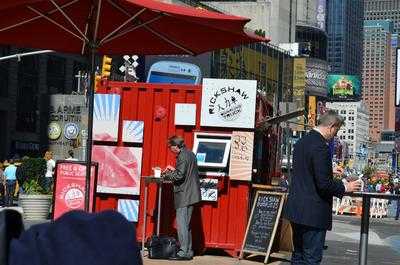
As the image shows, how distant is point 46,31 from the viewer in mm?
8117

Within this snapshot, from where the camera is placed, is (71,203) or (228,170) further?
(228,170)

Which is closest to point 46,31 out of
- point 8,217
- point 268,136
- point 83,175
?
point 83,175

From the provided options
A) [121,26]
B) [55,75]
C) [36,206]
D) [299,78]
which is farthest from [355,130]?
[121,26]

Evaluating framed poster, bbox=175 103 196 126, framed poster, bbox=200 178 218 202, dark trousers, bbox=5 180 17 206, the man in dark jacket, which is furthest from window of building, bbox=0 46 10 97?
the man in dark jacket

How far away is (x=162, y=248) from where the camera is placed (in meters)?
9.87

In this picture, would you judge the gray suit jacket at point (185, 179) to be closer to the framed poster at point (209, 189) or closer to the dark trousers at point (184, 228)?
the dark trousers at point (184, 228)

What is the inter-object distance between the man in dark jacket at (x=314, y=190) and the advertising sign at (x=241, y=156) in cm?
390

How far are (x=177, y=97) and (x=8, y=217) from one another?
8848 mm

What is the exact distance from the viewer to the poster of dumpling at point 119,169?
424 inches

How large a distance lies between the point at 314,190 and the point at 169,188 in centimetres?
463

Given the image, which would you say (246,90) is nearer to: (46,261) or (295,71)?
(46,261)

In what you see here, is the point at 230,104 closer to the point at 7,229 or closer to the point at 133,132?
the point at 133,132

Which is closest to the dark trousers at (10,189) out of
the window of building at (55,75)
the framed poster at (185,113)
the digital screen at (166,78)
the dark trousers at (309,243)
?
the digital screen at (166,78)

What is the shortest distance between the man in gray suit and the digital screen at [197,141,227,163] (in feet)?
2.15
